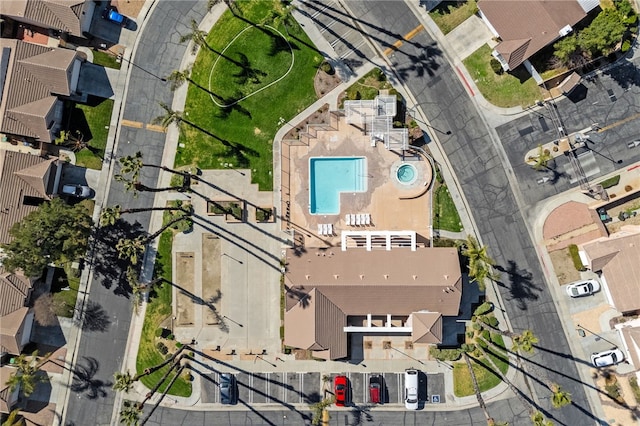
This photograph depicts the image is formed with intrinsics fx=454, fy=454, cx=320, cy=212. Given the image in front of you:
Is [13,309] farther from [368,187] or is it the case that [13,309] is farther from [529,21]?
[529,21]

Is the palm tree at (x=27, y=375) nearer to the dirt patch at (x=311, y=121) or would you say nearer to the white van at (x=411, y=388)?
the dirt patch at (x=311, y=121)

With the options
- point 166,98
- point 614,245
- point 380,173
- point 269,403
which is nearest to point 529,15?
point 380,173

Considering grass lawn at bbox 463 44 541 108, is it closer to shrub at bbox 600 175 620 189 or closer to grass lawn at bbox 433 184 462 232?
grass lawn at bbox 433 184 462 232

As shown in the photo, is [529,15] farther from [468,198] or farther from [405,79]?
[468,198]

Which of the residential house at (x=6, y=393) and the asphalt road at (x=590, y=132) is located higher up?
the asphalt road at (x=590, y=132)

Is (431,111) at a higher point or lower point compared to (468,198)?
higher

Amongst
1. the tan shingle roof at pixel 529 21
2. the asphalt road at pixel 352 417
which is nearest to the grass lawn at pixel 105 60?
the asphalt road at pixel 352 417
